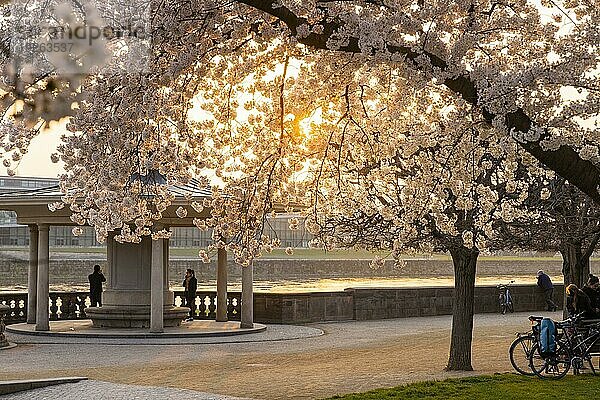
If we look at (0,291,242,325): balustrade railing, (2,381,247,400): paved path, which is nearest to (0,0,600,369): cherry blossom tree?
(2,381,247,400): paved path

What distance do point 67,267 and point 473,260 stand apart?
6759 centimetres

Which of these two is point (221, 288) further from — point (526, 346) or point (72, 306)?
point (526, 346)

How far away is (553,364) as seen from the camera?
1644cm

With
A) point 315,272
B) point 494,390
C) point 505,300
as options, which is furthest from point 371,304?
point 315,272

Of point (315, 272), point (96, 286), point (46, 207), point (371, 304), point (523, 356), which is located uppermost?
point (46, 207)

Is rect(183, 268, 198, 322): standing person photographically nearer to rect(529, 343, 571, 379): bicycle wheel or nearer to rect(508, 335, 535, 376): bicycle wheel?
rect(508, 335, 535, 376): bicycle wheel

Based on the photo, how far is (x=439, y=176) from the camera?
1224 centimetres

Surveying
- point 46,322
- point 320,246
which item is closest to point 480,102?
point 320,246

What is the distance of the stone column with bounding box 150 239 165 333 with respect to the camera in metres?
25.2

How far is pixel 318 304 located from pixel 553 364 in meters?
15.6

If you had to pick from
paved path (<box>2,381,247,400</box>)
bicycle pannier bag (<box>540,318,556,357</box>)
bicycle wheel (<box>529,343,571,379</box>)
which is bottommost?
paved path (<box>2,381,247,400</box>)

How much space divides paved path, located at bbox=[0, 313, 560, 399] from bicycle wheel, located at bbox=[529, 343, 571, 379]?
4.71 feet

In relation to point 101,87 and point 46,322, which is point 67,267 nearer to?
point 46,322

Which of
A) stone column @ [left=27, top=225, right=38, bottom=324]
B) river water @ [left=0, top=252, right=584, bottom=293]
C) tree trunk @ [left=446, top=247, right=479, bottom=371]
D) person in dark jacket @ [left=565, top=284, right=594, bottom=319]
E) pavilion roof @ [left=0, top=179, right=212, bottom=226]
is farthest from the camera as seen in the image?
river water @ [left=0, top=252, right=584, bottom=293]
